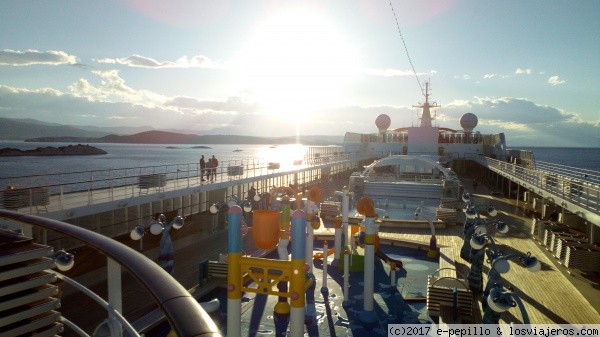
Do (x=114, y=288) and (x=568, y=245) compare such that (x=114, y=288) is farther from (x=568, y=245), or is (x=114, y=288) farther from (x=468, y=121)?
(x=468, y=121)

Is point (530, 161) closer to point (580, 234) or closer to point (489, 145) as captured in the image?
point (489, 145)

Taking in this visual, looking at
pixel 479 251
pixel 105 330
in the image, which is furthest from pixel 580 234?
pixel 105 330

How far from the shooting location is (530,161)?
3447 cm

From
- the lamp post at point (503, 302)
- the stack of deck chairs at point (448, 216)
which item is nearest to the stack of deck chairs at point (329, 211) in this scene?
the stack of deck chairs at point (448, 216)

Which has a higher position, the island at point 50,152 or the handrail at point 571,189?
the handrail at point 571,189

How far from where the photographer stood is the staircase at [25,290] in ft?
8.97

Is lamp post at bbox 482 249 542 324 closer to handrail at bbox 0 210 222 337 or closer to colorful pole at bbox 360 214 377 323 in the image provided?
colorful pole at bbox 360 214 377 323

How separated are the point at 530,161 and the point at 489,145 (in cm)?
1418

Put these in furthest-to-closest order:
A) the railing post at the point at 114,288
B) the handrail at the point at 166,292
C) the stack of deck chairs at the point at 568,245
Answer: the stack of deck chairs at the point at 568,245 < the railing post at the point at 114,288 < the handrail at the point at 166,292

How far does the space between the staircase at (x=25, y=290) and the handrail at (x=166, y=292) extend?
2.84 feet

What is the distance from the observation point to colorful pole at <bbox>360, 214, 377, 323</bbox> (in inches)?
384

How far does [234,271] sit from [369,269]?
13.5ft

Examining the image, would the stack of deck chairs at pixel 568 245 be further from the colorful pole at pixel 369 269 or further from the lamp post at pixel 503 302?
the lamp post at pixel 503 302

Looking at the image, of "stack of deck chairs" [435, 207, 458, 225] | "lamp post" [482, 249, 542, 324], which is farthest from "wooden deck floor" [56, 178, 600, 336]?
"lamp post" [482, 249, 542, 324]
